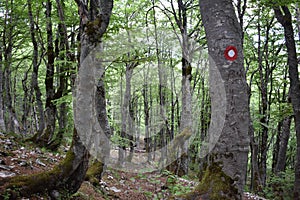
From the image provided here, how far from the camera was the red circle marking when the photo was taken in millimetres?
3320

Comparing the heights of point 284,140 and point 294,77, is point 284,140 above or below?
below

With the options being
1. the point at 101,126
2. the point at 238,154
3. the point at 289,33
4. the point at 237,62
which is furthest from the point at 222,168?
the point at 289,33

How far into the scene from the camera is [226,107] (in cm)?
325

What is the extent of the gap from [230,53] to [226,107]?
2.39 feet

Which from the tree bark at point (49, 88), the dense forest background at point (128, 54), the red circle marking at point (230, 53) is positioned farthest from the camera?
the tree bark at point (49, 88)

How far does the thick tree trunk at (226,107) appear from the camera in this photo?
126 inches

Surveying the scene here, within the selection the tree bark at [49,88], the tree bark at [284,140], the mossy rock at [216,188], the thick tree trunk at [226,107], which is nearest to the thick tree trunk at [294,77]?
the tree bark at [284,140]

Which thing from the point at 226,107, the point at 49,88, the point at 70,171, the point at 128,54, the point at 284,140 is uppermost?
the point at 128,54

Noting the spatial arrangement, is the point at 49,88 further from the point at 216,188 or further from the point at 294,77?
the point at 294,77

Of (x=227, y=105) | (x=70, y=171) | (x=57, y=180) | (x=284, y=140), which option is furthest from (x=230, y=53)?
(x=284, y=140)

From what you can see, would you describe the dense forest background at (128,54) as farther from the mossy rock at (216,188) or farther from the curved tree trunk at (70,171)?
the mossy rock at (216,188)

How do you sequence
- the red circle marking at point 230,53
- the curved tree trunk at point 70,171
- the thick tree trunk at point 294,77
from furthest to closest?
the thick tree trunk at point 294,77, the curved tree trunk at point 70,171, the red circle marking at point 230,53

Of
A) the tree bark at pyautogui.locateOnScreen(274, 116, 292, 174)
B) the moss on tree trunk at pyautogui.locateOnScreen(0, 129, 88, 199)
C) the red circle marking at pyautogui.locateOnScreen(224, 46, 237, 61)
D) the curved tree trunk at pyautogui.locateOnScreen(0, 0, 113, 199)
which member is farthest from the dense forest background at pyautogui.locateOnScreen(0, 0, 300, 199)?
the red circle marking at pyautogui.locateOnScreen(224, 46, 237, 61)

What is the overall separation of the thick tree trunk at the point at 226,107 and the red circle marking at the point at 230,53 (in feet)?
0.04
